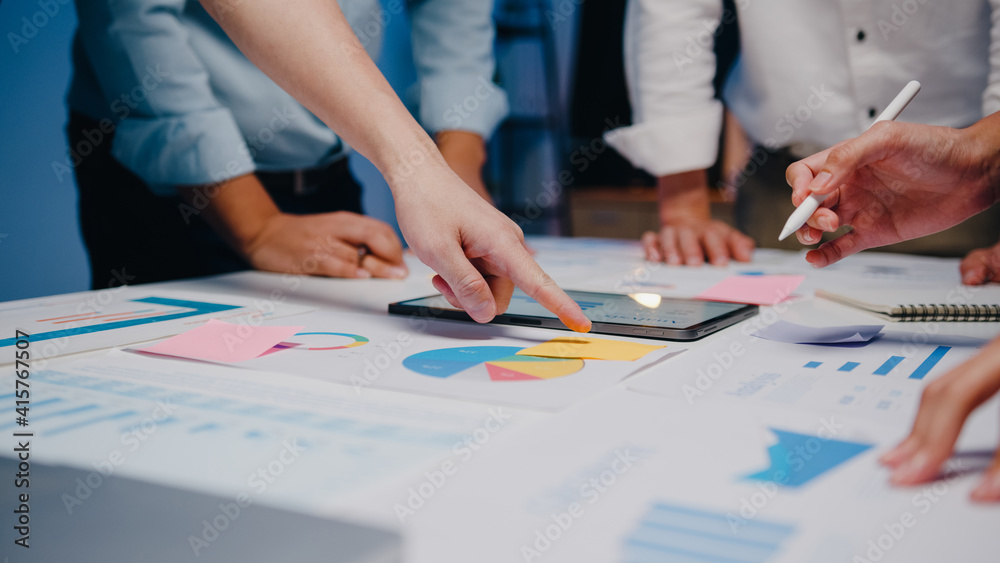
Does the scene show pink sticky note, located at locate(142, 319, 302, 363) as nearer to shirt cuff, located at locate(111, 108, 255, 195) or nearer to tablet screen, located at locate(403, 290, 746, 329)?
tablet screen, located at locate(403, 290, 746, 329)

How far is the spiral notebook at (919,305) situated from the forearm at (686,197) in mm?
630

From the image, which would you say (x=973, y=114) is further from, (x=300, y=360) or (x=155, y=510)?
(x=155, y=510)

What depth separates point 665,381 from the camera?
0.51m

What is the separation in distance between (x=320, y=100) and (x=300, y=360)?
1.19 ft

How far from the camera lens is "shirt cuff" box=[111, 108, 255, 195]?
111 cm

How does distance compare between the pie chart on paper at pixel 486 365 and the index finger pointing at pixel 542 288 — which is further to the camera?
the index finger pointing at pixel 542 288

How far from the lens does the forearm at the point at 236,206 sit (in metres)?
1.16

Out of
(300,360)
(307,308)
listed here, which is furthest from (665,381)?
(307,308)

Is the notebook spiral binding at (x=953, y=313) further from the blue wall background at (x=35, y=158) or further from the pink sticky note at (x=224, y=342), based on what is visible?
the blue wall background at (x=35, y=158)

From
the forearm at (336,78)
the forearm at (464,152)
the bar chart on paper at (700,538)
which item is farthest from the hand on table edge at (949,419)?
the forearm at (464,152)

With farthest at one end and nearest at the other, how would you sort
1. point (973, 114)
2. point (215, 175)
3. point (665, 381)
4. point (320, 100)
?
point (973, 114) < point (215, 175) < point (320, 100) < point (665, 381)

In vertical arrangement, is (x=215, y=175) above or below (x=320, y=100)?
below

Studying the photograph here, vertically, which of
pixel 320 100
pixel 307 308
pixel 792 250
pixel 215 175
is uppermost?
pixel 320 100

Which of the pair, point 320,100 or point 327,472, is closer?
point 327,472
